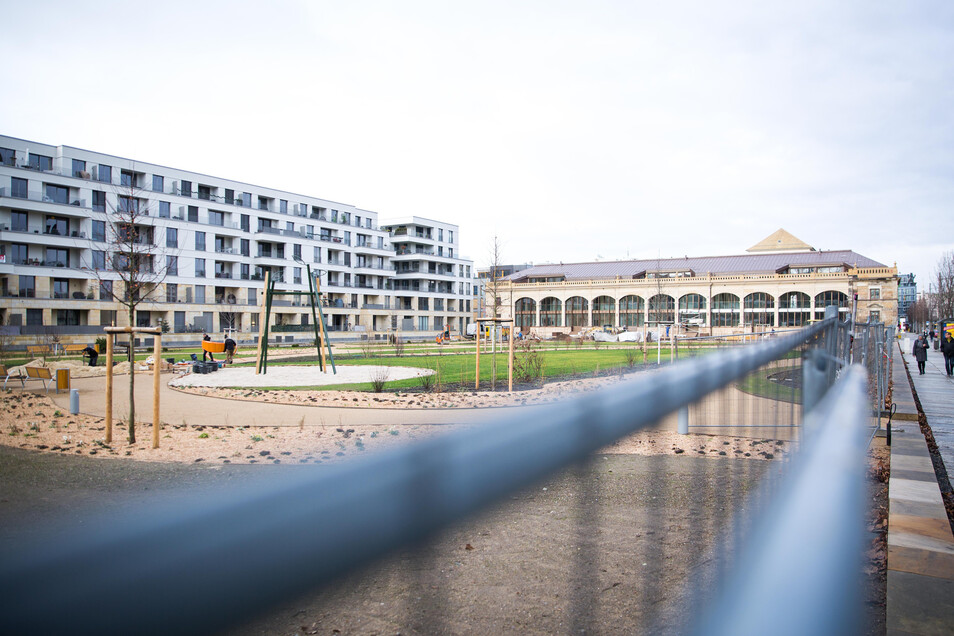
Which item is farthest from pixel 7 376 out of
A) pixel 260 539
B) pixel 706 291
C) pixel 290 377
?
pixel 706 291

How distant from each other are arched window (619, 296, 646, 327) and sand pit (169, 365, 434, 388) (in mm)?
65041

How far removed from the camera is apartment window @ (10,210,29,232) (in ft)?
162

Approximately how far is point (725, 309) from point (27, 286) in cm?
7497

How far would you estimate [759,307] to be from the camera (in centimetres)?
7644

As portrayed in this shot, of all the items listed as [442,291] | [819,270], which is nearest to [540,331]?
[442,291]

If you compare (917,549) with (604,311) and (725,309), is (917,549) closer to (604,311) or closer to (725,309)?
(725,309)

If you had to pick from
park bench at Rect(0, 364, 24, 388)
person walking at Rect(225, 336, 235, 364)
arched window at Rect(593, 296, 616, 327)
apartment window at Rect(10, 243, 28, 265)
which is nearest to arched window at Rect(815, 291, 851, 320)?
arched window at Rect(593, 296, 616, 327)

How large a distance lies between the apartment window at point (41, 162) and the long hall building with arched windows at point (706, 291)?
45.4 m

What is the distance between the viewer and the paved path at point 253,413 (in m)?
11.8

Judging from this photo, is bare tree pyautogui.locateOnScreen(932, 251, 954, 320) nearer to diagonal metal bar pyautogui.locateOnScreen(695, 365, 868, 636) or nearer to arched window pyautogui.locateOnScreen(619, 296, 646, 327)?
arched window pyautogui.locateOnScreen(619, 296, 646, 327)

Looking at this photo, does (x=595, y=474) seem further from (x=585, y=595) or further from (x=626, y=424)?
(x=585, y=595)

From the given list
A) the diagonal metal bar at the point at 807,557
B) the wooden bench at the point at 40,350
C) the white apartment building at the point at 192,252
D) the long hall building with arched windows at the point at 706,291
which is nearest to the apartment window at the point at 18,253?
the white apartment building at the point at 192,252

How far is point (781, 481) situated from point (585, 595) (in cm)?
145

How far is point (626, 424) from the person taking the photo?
893mm
